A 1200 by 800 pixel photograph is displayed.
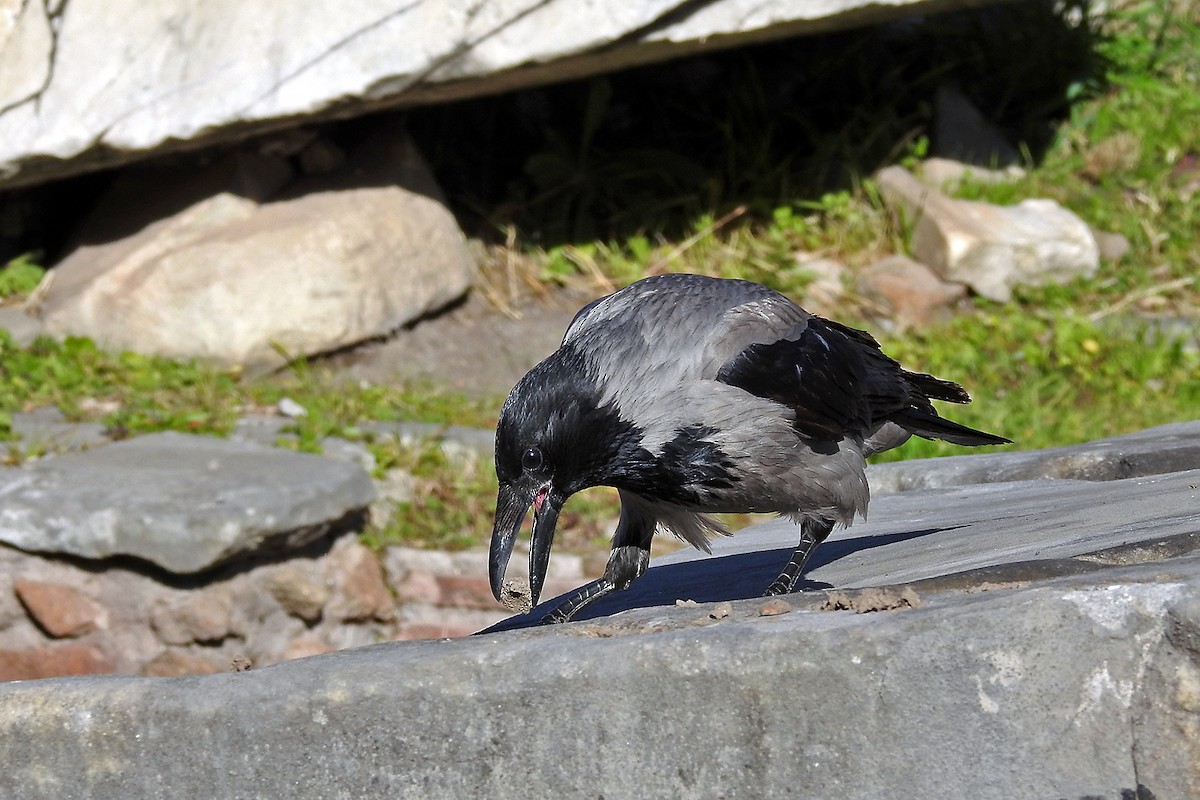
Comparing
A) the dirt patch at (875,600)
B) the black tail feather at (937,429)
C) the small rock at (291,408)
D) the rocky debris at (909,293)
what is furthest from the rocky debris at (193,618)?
the rocky debris at (909,293)

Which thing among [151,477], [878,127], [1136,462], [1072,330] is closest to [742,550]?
[1136,462]

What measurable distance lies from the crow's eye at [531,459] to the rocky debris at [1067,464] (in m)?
1.74

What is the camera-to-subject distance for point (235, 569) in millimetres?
4988

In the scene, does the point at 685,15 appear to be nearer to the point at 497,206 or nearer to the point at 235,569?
the point at 497,206

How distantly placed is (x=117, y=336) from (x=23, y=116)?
0.98m

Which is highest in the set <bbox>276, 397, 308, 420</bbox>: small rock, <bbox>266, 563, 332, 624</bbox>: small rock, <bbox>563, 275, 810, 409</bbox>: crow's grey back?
<bbox>563, 275, 810, 409</bbox>: crow's grey back

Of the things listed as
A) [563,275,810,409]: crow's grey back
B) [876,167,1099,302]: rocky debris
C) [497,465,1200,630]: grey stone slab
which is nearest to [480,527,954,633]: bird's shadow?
[497,465,1200,630]: grey stone slab

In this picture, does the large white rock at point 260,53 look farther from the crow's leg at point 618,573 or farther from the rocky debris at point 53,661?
the crow's leg at point 618,573

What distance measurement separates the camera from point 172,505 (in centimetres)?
480

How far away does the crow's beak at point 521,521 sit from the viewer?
115 inches

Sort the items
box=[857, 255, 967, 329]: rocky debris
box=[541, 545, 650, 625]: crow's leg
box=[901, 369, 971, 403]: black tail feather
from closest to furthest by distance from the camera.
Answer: box=[541, 545, 650, 625]: crow's leg → box=[901, 369, 971, 403]: black tail feather → box=[857, 255, 967, 329]: rocky debris

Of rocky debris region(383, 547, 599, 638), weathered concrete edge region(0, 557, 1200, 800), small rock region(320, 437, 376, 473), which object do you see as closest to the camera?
weathered concrete edge region(0, 557, 1200, 800)

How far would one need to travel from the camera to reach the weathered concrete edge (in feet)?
6.36

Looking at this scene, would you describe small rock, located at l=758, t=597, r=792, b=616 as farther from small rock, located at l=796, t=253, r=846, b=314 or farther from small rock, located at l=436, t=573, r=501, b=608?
small rock, located at l=796, t=253, r=846, b=314
